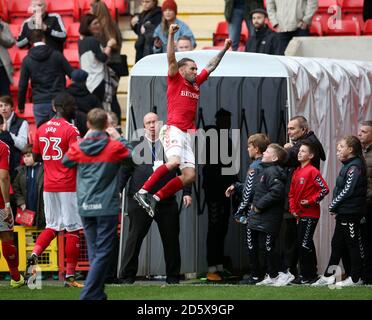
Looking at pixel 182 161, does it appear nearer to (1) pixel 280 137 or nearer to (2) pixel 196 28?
(1) pixel 280 137

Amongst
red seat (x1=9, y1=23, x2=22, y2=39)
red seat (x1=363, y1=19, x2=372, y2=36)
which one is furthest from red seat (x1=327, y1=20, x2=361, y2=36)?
red seat (x1=9, y1=23, x2=22, y2=39)

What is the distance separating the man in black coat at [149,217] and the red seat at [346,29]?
6652 millimetres

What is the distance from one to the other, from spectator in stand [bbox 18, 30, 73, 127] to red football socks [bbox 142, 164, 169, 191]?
4.77 metres

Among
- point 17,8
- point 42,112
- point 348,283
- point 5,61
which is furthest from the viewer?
point 17,8

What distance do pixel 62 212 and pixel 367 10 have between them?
27.9 ft

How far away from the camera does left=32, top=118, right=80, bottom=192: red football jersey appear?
1478cm

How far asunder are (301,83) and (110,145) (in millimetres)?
4454

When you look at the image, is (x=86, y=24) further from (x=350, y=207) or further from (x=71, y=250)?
(x=350, y=207)

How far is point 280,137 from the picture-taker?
16.6 meters

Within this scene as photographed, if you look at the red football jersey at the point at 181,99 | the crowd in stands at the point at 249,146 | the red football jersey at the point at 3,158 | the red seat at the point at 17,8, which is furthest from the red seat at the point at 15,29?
the red football jersey at the point at 181,99

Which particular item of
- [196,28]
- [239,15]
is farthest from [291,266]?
[196,28]

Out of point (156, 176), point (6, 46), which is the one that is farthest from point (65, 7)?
point (156, 176)

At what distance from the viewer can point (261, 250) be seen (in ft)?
49.3
